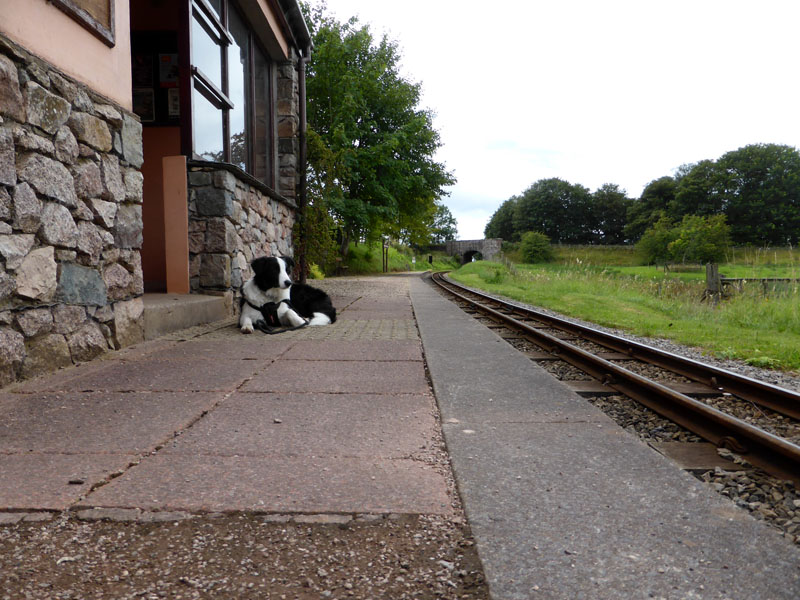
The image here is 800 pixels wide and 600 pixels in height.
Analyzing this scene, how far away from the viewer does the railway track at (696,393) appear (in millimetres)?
2180

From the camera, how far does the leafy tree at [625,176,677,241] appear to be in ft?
243

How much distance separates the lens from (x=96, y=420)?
2.59 m

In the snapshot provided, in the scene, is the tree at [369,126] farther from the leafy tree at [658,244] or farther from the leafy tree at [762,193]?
the leafy tree at [762,193]

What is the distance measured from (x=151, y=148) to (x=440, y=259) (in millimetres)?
64652

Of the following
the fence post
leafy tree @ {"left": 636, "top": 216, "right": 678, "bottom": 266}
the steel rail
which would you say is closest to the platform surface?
the steel rail


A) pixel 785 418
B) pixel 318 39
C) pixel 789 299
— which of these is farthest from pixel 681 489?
pixel 318 39


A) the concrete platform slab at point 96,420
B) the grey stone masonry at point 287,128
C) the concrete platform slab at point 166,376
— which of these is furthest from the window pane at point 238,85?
the concrete platform slab at point 96,420

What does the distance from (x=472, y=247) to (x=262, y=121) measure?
67.7 m

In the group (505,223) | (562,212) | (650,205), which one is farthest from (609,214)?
(505,223)

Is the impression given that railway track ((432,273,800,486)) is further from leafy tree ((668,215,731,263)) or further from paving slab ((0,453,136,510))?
leafy tree ((668,215,731,263))

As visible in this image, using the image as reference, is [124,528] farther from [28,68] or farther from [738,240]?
[738,240]

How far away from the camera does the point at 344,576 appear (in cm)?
130

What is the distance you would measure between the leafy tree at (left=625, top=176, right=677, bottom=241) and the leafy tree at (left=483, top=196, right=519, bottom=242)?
22.1 meters

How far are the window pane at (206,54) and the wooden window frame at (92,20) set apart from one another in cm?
225
